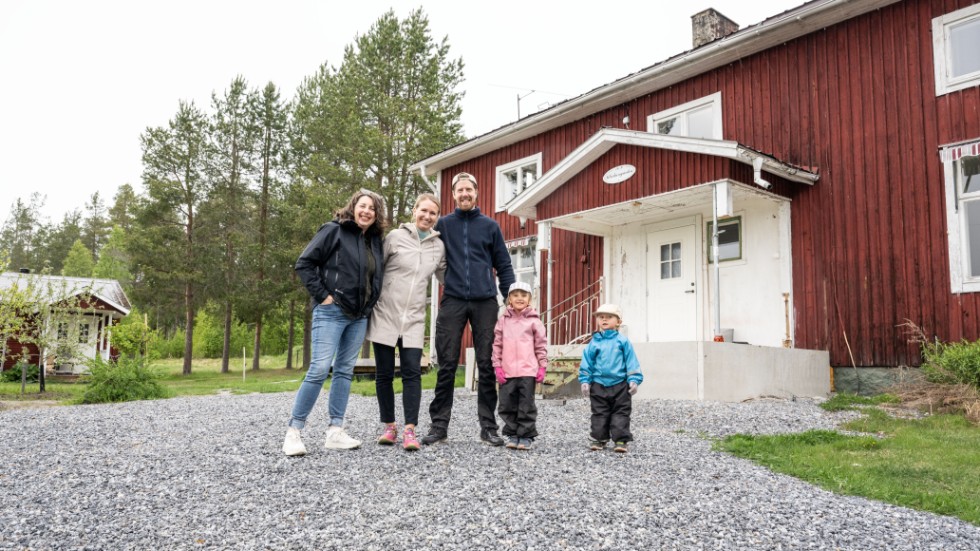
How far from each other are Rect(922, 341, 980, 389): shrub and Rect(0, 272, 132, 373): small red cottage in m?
13.6

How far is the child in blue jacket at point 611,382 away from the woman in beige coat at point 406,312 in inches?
49.2

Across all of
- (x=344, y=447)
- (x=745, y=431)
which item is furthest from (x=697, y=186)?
(x=344, y=447)

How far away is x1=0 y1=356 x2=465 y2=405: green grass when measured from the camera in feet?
36.7

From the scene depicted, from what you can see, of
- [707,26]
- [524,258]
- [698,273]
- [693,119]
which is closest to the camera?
[698,273]

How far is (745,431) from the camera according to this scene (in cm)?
545

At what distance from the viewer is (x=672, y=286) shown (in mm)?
10023

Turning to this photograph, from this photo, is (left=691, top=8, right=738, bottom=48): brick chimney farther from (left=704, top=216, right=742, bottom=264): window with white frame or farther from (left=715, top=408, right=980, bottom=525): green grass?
(left=715, top=408, right=980, bottom=525): green grass

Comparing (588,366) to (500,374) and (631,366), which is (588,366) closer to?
(631,366)

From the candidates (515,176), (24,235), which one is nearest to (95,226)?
(24,235)

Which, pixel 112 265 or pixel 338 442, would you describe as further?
pixel 112 265

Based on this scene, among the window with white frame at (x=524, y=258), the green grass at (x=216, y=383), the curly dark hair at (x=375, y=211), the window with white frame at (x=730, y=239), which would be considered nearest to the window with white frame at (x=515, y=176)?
the window with white frame at (x=524, y=258)

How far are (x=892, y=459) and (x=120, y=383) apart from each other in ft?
30.6

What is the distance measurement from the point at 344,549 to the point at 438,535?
0.39 m

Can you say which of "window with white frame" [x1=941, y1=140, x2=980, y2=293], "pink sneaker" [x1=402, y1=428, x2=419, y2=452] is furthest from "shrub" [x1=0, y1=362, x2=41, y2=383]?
"window with white frame" [x1=941, y1=140, x2=980, y2=293]
